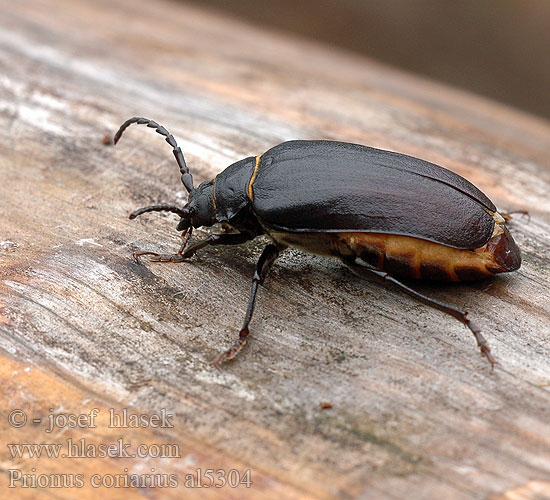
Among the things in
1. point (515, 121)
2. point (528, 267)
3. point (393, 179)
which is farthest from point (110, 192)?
point (515, 121)

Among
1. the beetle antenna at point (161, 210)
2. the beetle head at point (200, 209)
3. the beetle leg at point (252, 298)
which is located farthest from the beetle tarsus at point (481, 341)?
the beetle antenna at point (161, 210)

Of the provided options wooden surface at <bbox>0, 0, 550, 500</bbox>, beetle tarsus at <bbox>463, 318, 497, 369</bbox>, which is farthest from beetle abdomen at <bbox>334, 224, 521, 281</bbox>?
beetle tarsus at <bbox>463, 318, 497, 369</bbox>

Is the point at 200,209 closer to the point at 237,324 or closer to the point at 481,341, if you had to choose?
the point at 237,324

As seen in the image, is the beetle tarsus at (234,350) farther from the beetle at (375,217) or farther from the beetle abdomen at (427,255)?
the beetle abdomen at (427,255)

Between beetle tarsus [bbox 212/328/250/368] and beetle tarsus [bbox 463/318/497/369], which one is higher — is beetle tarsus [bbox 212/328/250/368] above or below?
below

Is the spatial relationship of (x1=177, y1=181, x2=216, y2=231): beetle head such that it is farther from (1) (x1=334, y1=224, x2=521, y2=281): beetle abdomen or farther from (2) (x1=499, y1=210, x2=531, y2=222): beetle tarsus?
(2) (x1=499, y1=210, x2=531, y2=222): beetle tarsus

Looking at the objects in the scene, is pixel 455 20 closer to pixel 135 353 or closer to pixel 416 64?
pixel 416 64

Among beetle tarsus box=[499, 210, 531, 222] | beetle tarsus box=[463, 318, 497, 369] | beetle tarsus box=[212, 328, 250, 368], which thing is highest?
beetle tarsus box=[499, 210, 531, 222]
